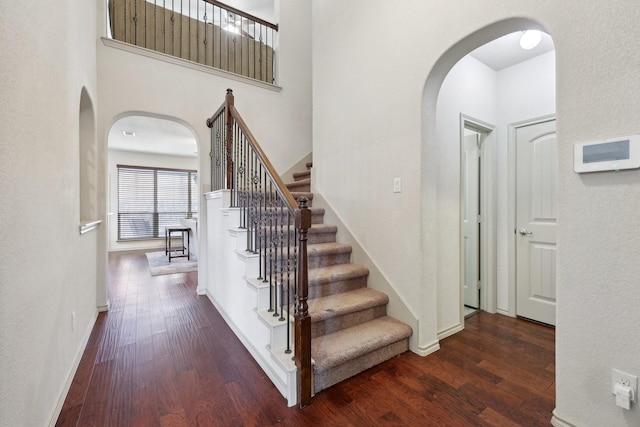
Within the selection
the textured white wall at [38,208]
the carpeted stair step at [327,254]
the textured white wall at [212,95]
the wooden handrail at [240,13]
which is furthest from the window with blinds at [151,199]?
the carpeted stair step at [327,254]

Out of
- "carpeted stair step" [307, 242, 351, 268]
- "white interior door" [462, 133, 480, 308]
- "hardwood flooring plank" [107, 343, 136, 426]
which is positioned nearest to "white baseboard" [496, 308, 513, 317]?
"white interior door" [462, 133, 480, 308]

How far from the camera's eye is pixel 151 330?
264 centimetres

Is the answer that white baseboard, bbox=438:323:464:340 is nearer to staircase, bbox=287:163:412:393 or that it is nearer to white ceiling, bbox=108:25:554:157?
staircase, bbox=287:163:412:393

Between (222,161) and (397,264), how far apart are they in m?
2.29

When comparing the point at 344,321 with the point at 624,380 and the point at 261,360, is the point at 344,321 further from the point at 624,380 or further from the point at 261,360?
the point at 624,380

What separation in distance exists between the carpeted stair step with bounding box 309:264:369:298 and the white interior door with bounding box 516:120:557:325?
67.1 inches

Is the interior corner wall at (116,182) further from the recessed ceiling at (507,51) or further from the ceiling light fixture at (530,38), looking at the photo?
the ceiling light fixture at (530,38)

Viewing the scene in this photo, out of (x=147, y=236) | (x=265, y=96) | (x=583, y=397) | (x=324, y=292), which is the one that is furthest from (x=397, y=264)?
(x=147, y=236)

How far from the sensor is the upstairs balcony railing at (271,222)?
65.4 inches

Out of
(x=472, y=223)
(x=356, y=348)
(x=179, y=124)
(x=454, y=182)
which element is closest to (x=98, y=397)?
(x=356, y=348)

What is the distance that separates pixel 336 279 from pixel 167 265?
4460 mm

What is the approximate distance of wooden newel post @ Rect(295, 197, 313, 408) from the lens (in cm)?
164

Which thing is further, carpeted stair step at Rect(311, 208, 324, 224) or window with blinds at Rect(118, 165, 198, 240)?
window with blinds at Rect(118, 165, 198, 240)

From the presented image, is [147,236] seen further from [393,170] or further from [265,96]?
[393,170]
